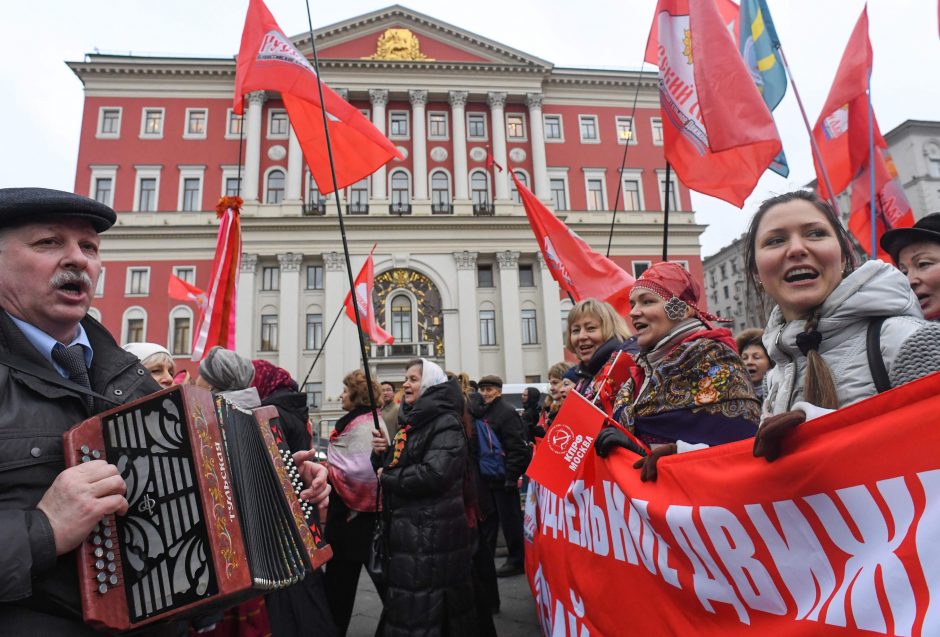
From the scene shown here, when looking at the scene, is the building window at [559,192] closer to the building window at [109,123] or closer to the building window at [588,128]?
the building window at [588,128]

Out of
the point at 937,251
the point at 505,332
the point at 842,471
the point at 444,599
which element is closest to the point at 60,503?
the point at 842,471

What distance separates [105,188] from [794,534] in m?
34.9

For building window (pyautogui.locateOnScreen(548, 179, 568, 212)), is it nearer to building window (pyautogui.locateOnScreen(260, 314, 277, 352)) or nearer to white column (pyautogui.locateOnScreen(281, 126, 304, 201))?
white column (pyautogui.locateOnScreen(281, 126, 304, 201))

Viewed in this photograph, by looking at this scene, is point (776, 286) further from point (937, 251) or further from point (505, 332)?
point (505, 332)

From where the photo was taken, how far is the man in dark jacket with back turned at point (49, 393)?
127 centimetres

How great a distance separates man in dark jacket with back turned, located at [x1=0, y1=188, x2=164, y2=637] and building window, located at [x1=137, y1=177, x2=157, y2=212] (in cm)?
3214

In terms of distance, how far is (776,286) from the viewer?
176 cm

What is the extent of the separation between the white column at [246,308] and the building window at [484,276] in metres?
11.5

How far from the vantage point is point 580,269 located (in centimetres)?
602

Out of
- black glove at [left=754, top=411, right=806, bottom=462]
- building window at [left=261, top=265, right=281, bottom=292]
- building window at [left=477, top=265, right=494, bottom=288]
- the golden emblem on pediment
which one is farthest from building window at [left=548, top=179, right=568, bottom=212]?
black glove at [left=754, top=411, right=806, bottom=462]

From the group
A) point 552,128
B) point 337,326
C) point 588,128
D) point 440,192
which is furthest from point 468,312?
point 588,128

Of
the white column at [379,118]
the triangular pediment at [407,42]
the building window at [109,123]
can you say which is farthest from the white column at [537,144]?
the building window at [109,123]

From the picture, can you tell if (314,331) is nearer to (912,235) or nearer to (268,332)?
(268,332)

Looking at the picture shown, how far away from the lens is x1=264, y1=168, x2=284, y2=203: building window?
29.8 meters
